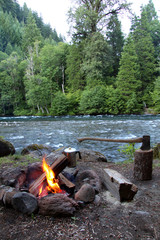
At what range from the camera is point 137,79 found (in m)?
29.1

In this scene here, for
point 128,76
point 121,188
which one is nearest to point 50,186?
point 121,188

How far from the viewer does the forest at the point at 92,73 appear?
27.3 meters

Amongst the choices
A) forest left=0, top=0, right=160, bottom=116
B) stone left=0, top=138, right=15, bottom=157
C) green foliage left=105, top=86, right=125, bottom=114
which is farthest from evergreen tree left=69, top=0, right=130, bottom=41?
stone left=0, top=138, right=15, bottom=157

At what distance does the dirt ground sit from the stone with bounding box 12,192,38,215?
85 mm

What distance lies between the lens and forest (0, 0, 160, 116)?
27.3 m

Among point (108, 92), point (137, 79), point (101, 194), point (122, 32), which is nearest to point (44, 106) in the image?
point (108, 92)

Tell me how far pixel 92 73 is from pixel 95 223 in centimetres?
2753

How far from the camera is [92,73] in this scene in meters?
28.4

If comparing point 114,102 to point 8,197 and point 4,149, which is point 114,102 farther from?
point 8,197

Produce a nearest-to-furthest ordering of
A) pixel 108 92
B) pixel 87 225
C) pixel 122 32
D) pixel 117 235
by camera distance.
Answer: pixel 117 235, pixel 87 225, pixel 108 92, pixel 122 32

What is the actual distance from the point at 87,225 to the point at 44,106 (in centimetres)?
2975

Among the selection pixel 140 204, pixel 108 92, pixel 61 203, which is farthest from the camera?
pixel 108 92

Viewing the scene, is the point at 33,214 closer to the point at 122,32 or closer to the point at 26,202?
the point at 26,202

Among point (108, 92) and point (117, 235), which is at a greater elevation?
point (108, 92)
